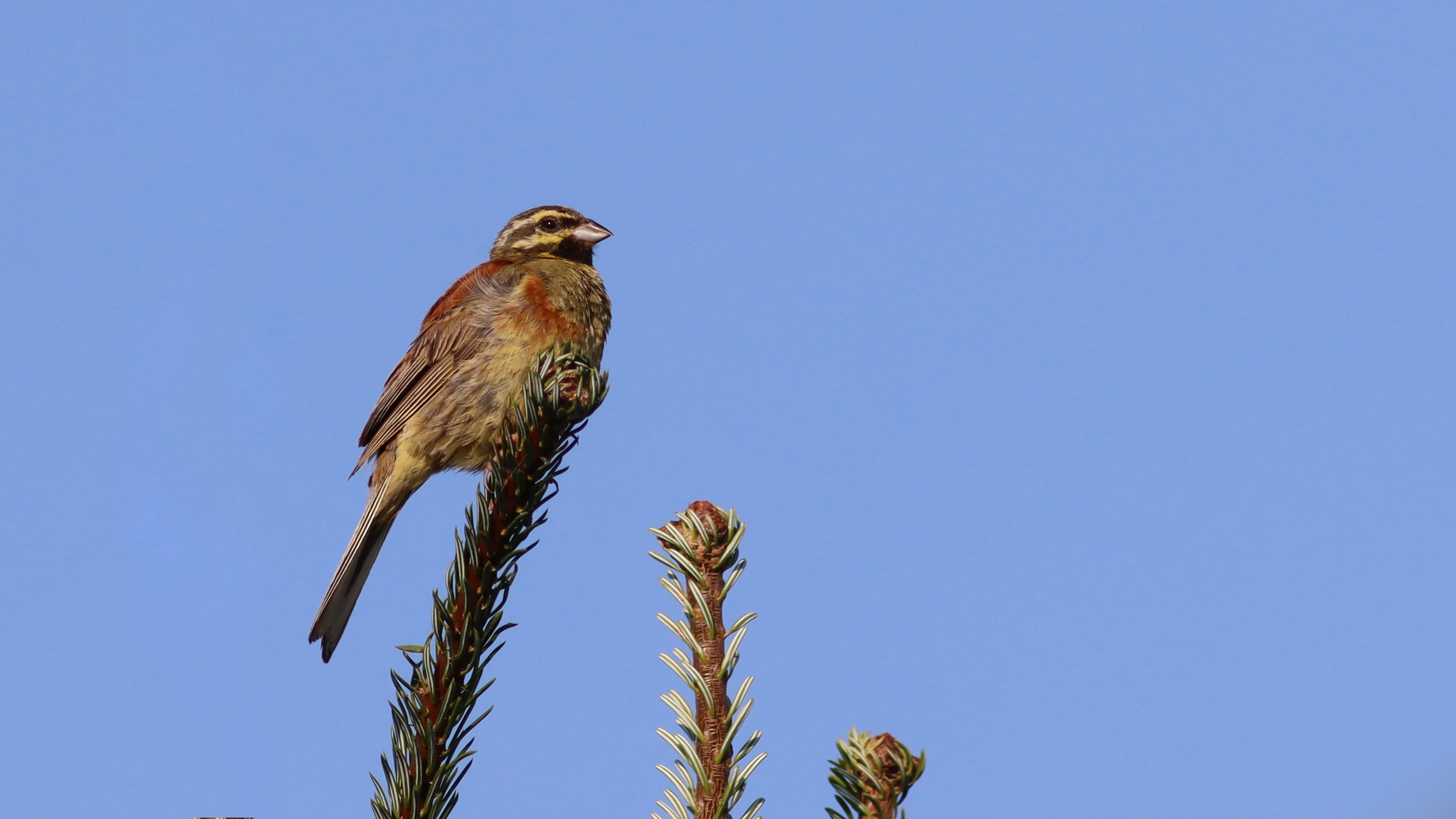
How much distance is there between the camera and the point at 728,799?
2.39m

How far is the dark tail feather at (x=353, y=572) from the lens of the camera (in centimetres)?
587

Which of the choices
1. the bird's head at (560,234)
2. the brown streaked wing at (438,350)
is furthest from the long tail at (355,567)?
the bird's head at (560,234)

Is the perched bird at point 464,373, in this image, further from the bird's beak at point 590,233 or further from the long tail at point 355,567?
the bird's beak at point 590,233

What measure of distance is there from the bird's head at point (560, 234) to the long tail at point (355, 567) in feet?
6.22

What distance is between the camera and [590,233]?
7.86 metres

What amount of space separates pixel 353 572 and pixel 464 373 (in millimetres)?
1184

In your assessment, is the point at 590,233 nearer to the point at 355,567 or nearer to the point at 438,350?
the point at 438,350

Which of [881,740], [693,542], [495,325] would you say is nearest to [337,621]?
[495,325]

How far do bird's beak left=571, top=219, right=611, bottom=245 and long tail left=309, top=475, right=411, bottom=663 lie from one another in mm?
2007

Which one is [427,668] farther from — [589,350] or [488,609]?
[589,350]

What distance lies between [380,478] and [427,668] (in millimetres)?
4004

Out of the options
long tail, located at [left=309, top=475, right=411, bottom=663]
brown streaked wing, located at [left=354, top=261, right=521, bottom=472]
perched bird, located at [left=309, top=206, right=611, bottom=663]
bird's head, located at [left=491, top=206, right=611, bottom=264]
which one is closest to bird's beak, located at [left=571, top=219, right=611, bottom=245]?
bird's head, located at [left=491, top=206, right=611, bottom=264]

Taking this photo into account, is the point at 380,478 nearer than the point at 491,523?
No

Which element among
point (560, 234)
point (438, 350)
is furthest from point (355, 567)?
point (560, 234)
